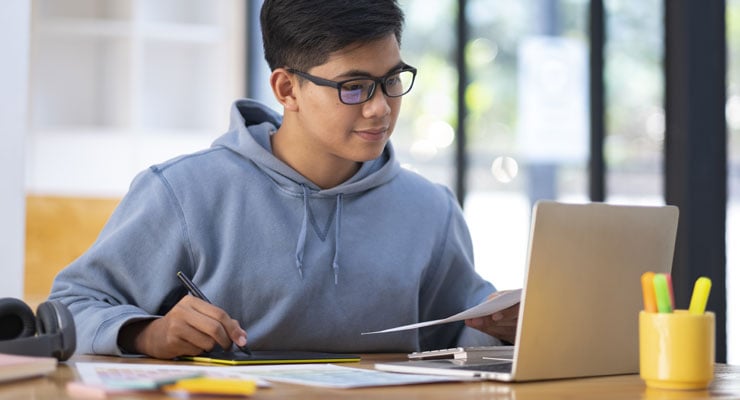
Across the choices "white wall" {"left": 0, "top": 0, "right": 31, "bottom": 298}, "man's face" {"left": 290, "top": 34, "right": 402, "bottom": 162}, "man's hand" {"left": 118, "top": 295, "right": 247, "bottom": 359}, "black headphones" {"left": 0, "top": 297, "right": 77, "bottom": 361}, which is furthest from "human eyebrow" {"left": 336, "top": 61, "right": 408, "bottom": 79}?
"white wall" {"left": 0, "top": 0, "right": 31, "bottom": 298}

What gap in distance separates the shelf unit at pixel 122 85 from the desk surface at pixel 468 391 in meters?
3.32

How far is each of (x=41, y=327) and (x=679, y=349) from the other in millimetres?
742

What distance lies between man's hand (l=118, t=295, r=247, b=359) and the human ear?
45 centimetres

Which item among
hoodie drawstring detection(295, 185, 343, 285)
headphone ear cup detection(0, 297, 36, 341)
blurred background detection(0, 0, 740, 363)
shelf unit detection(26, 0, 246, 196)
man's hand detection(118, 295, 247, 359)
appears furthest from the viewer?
shelf unit detection(26, 0, 246, 196)

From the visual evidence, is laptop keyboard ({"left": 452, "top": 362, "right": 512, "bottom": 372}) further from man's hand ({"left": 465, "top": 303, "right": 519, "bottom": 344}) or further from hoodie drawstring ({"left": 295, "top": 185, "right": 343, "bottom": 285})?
hoodie drawstring ({"left": 295, "top": 185, "right": 343, "bottom": 285})

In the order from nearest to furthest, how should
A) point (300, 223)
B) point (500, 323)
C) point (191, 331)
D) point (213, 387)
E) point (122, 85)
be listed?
1. point (213, 387)
2. point (191, 331)
3. point (500, 323)
4. point (300, 223)
5. point (122, 85)

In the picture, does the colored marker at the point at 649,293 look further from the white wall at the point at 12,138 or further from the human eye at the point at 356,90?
the white wall at the point at 12,138

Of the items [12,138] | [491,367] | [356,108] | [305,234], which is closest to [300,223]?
[305,234]

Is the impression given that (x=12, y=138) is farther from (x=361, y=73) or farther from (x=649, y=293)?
(x=649, y=293)

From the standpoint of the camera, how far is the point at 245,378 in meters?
1.17

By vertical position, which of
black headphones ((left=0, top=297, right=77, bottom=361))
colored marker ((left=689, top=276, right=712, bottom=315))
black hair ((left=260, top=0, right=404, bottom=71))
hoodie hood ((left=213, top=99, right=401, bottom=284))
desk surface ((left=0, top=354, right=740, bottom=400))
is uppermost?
black hair ((left=260, top=0, right=404, bottom=71))

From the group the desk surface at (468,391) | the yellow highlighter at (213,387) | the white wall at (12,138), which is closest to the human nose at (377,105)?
the desk surface at (468,391)

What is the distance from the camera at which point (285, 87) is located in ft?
5.89

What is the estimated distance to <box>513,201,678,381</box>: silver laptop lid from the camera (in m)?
1.21
